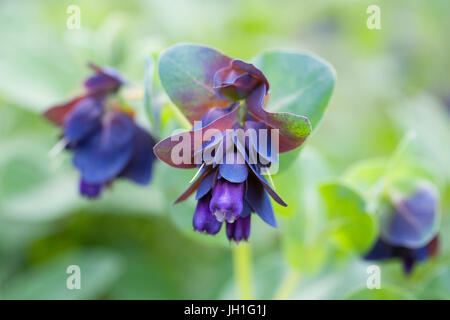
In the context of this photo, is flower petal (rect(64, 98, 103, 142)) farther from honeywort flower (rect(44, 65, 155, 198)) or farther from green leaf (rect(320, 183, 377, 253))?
green leaf (rect(320, 183, 377, 253))

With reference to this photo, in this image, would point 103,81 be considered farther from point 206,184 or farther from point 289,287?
point 289,287

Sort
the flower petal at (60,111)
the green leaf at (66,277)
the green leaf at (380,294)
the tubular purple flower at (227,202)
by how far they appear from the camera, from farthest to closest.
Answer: the green leaf at (66,277), the flower petal at (60,111), the green leaf at (380,294), the tubular purple flower at (227,202)

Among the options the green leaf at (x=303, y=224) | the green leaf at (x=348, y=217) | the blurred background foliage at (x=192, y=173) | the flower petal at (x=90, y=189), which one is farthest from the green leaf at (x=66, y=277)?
the green leaf at (x=348, y=217)

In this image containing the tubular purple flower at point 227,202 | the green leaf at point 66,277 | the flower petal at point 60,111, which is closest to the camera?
the tubular purple flower at point 227,202

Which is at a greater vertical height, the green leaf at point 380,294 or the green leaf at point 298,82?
the green leaf at point 298,82

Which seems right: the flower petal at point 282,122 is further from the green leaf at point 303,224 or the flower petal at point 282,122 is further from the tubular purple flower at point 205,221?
the green leaf at point 303,224

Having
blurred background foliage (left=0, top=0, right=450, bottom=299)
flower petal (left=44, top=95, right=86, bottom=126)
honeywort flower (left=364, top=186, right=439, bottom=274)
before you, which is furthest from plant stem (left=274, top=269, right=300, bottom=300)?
flower petal (left=44, top=95, right=86, bottom=126)
